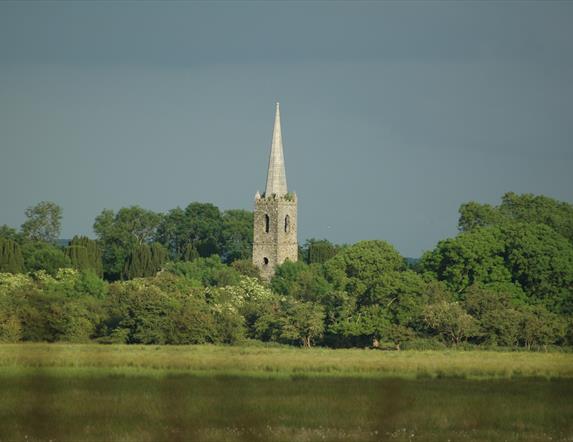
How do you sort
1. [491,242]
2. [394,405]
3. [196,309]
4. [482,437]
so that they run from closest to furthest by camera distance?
[482,437] → [394,405] → [196,309] → [491,242]

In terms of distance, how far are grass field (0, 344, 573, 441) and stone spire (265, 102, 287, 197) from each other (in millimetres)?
67233

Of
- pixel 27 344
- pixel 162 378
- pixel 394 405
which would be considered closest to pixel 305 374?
pixel 162 378

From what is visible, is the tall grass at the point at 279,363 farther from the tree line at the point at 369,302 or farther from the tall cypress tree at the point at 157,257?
the tall cypress tree at the point at 157,257

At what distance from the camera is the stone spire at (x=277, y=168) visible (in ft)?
449

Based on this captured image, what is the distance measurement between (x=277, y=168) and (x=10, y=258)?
31.0 metres

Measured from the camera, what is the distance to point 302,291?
313ft

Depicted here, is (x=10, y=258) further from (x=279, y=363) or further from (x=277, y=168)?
(x=279, y=363)

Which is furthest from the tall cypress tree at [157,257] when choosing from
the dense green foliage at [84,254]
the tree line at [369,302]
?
the tree line at [369,302]

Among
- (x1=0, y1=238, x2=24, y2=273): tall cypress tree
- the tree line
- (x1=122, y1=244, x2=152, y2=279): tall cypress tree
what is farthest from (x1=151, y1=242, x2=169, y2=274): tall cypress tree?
the tree line

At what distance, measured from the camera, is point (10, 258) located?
117062mm

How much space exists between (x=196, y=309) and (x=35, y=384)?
2321 centimetres

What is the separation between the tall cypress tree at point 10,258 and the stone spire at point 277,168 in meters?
27.6

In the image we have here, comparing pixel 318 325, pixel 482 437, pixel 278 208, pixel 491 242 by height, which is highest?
pixel 278 208

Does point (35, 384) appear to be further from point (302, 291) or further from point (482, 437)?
point (302, 291)
